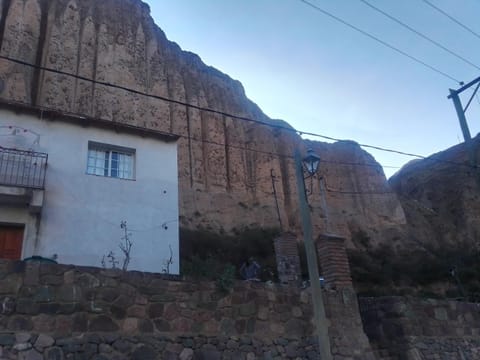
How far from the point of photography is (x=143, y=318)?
254 inches

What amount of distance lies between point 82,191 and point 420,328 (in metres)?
8.57

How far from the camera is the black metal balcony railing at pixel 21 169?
10.7m

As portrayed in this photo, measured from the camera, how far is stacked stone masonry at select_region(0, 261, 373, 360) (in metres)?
5.71

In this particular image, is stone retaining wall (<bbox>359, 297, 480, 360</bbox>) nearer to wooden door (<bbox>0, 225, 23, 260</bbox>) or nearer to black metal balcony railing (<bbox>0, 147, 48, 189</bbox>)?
wooden door (<bbox>0, 225, 23, 260</bbox>)

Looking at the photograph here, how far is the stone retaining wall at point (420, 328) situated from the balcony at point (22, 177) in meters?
7.98

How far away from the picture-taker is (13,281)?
19.1ft

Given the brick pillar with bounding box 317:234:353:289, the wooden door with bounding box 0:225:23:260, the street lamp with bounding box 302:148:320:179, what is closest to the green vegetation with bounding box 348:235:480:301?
the brick pillar with bounding box 317:234:353:289

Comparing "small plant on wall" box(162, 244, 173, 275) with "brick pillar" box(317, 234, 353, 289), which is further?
"small plant on wall" box(162, 244, 173, 275)

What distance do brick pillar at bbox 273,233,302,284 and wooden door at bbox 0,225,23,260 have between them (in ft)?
19.9

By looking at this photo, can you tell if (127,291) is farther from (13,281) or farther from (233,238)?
(233,238)

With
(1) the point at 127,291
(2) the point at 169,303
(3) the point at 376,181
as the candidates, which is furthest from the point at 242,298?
(3) the point at 376,181

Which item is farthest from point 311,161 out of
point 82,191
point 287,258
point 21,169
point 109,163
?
point 21,169

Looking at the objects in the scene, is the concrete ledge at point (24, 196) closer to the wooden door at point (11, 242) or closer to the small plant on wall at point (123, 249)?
the wooden door at point (11, 242)

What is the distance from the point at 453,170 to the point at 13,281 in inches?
1975
